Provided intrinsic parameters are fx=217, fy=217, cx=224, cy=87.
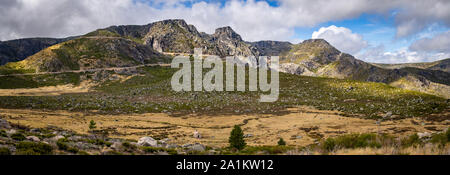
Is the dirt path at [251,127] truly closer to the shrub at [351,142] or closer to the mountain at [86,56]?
the shrub at [351,142]

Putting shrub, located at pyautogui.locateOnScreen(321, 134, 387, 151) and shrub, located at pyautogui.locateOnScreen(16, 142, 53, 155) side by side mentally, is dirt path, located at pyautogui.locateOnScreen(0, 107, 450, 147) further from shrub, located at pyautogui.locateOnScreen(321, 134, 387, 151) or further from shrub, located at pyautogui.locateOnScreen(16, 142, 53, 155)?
shrub, located at pyautogui.locateOnScreen(16, 142, 53, 155)

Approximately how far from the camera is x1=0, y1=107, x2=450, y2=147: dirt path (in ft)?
114

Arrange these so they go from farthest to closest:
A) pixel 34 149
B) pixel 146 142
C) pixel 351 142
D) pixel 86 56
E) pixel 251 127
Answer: pixel 86 56
pixel 251 127
pixel 146 142
pixel 351 142
pixel 34 149

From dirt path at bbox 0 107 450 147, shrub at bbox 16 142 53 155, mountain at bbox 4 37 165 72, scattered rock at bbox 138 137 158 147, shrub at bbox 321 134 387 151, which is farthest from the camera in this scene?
mountain at bbox 4 37 165 72

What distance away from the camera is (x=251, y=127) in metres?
44.0

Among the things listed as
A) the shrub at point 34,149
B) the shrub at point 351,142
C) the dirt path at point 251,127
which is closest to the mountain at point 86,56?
the dirt path at point 251,127

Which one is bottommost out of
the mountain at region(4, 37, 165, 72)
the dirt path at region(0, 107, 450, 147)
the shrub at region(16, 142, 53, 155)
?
the dirt path at region(0, 107, 450, 147)

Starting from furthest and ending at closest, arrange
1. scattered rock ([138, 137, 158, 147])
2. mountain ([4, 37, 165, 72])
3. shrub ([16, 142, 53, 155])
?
mountain ([4, 37, 165, 72]) → scattered rock ([138, 137, 158, 147]) → shrub ([16, 142, 53, 155])

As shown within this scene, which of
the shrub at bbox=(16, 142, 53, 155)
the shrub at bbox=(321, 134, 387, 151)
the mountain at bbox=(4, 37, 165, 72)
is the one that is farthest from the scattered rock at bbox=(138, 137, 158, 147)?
the mountain at bbox=(4, 37, 165, 72)

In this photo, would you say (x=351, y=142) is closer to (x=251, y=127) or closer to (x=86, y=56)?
(x=251, y=127)

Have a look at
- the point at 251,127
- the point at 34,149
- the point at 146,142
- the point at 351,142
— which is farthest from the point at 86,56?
the point at 351,142
